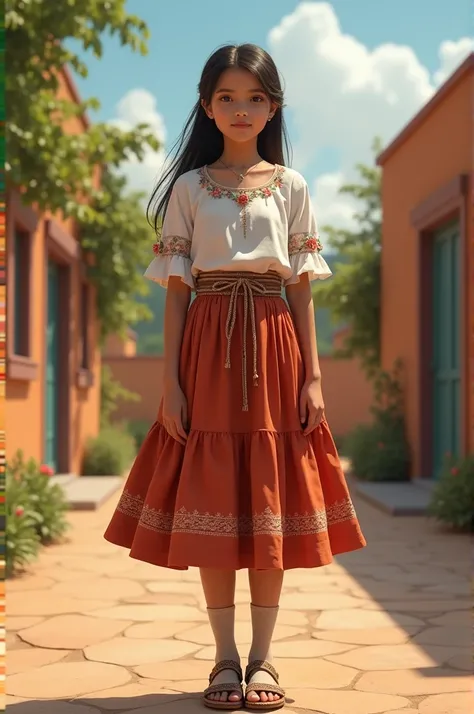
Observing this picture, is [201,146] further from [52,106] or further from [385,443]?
[385,443]

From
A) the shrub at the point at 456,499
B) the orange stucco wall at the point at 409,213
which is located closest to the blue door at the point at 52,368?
the orange stucco wall at the point at 409,213

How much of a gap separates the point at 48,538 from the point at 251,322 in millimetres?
3531

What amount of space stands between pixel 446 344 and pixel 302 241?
566 centimetres

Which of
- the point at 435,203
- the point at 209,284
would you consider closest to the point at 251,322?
the point at 209,284

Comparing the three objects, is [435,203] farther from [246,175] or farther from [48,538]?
[246,175]

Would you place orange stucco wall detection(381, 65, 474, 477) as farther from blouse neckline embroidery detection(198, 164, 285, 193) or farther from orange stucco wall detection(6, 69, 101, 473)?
blouse neckline embroidery detection(198, 164, 285, 193)

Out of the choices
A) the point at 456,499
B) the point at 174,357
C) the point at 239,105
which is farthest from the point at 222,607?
the point at 456,499

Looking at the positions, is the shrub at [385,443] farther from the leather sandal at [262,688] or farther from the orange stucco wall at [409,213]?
the leather sandal at [262,688]

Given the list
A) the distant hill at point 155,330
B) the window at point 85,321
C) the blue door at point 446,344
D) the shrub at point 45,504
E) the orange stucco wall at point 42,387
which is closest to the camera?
the shrub at point 45,504

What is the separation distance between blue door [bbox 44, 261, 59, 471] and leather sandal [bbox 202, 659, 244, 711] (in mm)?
6372

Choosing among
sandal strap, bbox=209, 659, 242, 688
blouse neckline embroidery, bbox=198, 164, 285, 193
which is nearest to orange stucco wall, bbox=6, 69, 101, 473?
blouse neckline embroidery, bbox=198, 164, 285, 193

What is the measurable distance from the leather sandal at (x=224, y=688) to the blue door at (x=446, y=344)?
5.16m

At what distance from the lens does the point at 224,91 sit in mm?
2785

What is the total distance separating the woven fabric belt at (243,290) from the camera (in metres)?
2.73
